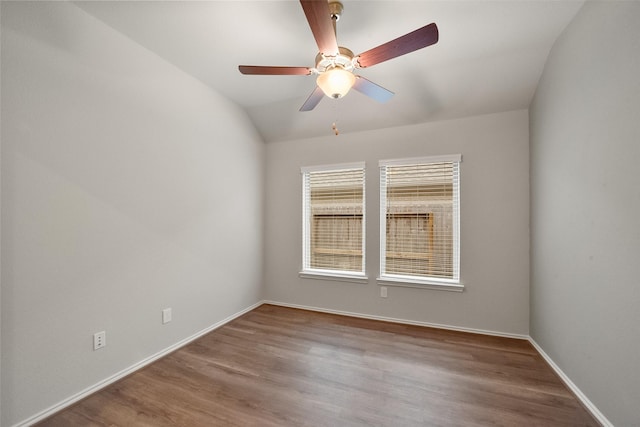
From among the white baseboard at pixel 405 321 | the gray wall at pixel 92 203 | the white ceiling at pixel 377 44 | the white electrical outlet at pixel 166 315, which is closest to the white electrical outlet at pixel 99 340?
the gray wall at pixel 92 203

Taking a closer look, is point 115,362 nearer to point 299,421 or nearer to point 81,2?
point 299,421

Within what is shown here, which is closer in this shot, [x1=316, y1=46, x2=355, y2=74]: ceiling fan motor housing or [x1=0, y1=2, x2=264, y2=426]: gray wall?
[x1=0, y1=2, x2=264, y2=426]: gray wall

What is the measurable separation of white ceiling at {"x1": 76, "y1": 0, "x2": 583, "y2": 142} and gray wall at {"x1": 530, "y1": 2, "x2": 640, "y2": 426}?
0.30 meters

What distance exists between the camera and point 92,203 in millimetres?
1826

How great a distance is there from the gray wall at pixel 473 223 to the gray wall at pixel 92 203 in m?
1.63

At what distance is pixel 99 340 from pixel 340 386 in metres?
1.78

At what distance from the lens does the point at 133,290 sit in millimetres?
2100

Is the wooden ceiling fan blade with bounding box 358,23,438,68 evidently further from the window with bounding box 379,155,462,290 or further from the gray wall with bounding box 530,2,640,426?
the window with bounding box 379,155,462,290

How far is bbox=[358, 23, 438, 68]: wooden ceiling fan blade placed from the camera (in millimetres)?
1329

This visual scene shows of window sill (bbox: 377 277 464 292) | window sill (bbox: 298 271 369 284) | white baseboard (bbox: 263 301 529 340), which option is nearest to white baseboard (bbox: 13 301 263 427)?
white baseboard (bbox: 263 301 529 340)

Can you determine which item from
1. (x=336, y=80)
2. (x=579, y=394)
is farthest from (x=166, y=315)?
(x=579, y=394)

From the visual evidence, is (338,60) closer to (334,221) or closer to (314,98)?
(314,98)

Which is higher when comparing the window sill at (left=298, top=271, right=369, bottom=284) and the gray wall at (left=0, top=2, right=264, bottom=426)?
the gray wall at (left=0, top=2, right=264, bottom=426)

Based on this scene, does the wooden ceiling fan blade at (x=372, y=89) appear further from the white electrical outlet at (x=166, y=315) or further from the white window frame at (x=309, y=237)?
the white electrical outlet at (x=166, y=315)
